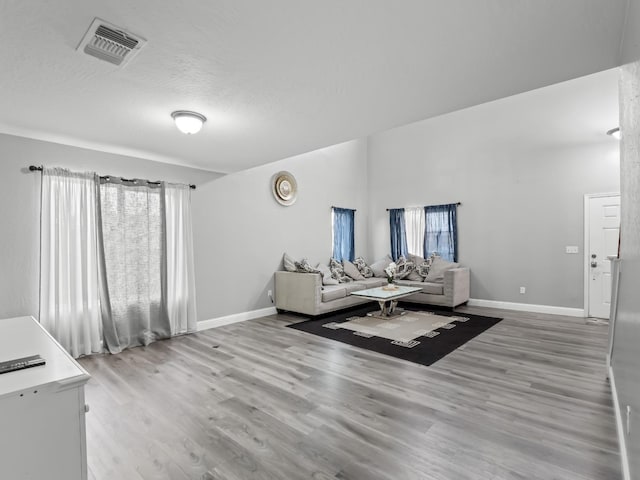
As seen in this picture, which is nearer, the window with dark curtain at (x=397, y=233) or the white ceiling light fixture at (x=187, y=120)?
the white ceiling light fixture at (x=187, y=120)

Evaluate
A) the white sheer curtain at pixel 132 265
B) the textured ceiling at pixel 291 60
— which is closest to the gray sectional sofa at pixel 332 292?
the white sheer curtain at pixel 132 265

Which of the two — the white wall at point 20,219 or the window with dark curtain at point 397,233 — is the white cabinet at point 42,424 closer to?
the white wall at point 20,219

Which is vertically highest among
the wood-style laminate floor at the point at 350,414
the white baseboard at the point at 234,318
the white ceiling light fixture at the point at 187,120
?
the white ceiling light fixture at the point at 187,120

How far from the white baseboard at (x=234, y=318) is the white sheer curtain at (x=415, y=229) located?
3.34 meters

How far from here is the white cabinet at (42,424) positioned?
117 centimetres

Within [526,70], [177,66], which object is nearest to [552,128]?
[526,70]

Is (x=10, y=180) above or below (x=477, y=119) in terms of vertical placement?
below

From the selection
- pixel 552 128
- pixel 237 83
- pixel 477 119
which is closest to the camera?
pixel 237 83

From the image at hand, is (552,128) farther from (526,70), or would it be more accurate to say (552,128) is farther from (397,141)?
(526,70)

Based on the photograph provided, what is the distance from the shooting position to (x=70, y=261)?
3.55 meters

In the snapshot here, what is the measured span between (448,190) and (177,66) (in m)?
5.78

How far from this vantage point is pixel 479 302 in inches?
242

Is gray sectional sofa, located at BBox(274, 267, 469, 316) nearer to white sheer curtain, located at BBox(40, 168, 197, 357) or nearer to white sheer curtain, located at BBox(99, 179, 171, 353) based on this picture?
white sheer curtain, located at BBox(40, 168, 197, 357)

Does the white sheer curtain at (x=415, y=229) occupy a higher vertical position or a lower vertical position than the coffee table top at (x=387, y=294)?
higher
